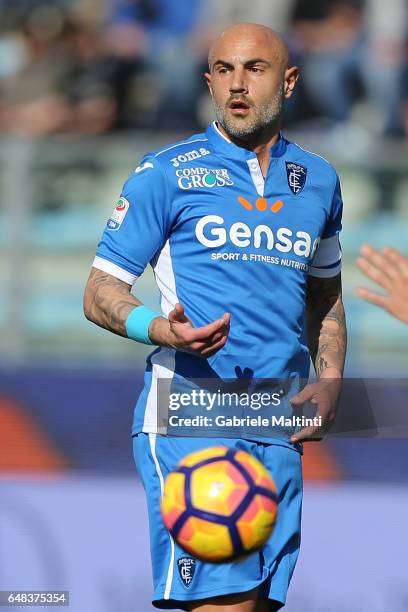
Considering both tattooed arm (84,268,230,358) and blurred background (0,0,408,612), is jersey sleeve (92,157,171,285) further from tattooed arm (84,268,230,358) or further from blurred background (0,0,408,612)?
blurred background (0,0,408,612)

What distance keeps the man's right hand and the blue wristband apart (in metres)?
0.10

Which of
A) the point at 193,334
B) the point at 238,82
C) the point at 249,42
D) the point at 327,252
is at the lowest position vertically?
the point at 193,334

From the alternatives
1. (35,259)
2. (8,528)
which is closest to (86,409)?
(8,528)

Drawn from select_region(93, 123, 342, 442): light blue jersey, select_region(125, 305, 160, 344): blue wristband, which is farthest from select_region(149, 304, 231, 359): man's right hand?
select_region(93, 123, 342, 442): light blue jersey

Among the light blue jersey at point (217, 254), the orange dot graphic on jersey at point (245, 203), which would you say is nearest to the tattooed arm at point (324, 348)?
the light blue jersey at point (217, 254)

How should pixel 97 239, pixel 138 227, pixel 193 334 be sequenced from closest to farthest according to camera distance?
pixel 193 334
pixel 138 227
pixel 97 239

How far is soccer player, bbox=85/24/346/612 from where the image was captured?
3.65 m

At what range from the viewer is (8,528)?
5375mm

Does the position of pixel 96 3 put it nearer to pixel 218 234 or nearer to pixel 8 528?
pixel 8 528

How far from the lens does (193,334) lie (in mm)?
3195

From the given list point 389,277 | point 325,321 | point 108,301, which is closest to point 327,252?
point 325,321

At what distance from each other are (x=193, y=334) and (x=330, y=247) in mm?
1040

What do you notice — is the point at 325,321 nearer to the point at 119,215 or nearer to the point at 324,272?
the point at 324,272

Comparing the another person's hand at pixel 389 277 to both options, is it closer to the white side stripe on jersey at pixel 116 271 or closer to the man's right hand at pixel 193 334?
the white side stripe on jersey at pixel 116 271
